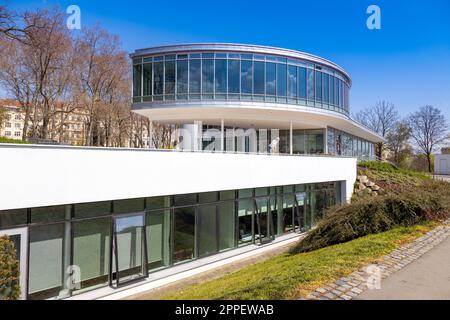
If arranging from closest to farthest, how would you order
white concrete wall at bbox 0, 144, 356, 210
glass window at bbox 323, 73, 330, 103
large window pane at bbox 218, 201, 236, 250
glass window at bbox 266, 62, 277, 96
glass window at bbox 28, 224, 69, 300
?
white concrete wall at bbox 0, 144, 356, 210 → glass window at bbox 28, 224, 69, 300 → large window pane at bbox 218, 201, 236, 250 → glass window at bbox 266, 62, 277, 96 → glass window at bbox 323, 73, 330, 103

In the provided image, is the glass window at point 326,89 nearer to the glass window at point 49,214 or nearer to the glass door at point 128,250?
the glass door at point 128,250

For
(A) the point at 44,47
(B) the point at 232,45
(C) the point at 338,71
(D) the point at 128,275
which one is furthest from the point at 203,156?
(A) the point at 44,47

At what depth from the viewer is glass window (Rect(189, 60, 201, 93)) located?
22953mm

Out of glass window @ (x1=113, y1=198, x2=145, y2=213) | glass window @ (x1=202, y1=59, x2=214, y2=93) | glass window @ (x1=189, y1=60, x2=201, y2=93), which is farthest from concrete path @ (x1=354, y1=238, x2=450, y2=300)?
glass window @ (x1=189, y1=60, x2=201, y2=93)

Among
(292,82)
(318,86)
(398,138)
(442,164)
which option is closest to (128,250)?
(292,82)

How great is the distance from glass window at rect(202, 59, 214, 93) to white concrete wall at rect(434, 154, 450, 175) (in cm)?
4988

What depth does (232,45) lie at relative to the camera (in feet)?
74.6

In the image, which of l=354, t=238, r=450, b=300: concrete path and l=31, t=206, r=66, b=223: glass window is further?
l=31, t=206, r=66, b=223: glass window

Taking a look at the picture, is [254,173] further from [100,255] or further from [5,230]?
[5,230]

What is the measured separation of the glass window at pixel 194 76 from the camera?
22953 mm

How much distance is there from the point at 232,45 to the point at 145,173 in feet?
49.2

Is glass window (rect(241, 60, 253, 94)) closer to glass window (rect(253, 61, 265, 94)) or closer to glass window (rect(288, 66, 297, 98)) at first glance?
glass window (rect(253, 61, 265, 94))

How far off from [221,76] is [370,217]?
611 inches

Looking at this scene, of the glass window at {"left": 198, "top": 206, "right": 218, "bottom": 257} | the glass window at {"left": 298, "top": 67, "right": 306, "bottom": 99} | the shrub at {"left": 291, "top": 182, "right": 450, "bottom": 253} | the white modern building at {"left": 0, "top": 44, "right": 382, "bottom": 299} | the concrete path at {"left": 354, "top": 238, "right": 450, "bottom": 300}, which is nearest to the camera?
the concrete path at {"left": 354, "top": 238, "right": 450, "bottom": 300}
